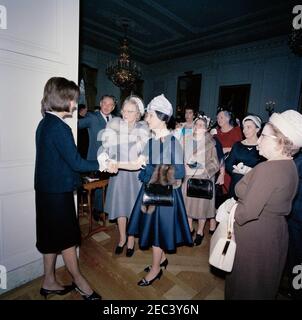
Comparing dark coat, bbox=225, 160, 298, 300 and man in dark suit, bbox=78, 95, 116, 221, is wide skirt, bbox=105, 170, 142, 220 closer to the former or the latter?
man in dark suit, bbox=78, 95, 116, 221

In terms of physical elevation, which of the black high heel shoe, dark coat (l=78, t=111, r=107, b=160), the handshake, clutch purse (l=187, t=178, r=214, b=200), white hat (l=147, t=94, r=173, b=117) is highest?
white hat (l=147, t=94, r=173, b=117)

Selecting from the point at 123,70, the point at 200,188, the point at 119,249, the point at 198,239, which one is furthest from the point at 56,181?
the point at 123,70

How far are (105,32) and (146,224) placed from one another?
756 cm

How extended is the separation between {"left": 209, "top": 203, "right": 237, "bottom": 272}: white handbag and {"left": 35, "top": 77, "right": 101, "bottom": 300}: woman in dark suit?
3.95 ft

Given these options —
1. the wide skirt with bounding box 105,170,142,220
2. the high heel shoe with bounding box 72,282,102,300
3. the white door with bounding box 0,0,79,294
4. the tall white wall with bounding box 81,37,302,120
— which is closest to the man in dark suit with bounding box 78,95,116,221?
the wide skirt with bounding box 105,170,142,220

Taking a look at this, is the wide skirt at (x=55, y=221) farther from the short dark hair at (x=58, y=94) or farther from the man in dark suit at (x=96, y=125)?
the man in dark suit at (x=96, y=125)

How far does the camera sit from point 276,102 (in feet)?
24.5

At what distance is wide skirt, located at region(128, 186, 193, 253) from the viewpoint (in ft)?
7.08

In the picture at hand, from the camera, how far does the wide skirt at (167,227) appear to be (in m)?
2.16

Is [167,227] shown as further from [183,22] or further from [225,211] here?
[183,22]

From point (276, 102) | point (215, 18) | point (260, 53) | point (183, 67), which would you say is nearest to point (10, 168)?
point (215, 18)

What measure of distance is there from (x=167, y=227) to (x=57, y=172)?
A: 1.13 m

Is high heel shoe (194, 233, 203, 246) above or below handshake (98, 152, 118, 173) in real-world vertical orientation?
below
